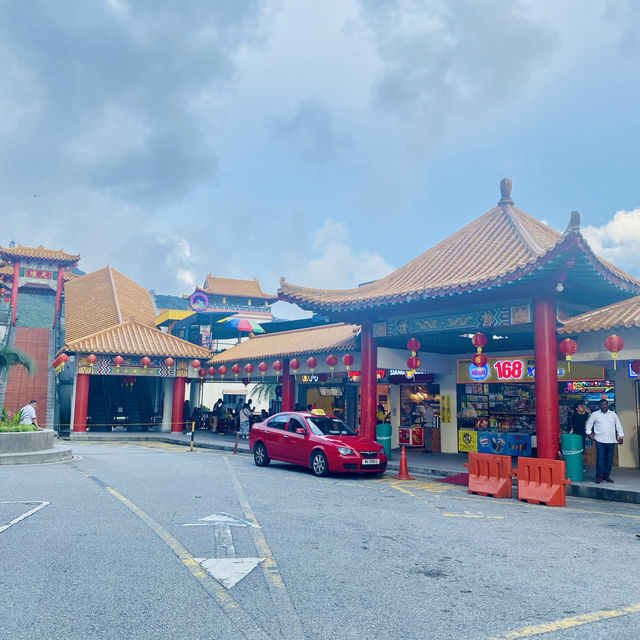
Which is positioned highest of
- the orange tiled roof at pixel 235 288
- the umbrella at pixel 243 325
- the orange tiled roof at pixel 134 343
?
the orange tiled roof at pixel 235 288

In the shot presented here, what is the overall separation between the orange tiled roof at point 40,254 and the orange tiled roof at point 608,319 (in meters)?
35.0

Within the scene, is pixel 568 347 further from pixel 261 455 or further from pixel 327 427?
pixel 261 455

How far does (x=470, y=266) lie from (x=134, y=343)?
1742 centimetres

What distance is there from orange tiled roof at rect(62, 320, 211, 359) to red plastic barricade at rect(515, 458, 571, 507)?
63.0ft

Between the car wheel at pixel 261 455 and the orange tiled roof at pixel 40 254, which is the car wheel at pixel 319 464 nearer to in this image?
the car wheel at pixel 261 455

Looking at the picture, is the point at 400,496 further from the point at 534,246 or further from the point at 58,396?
the point at 58,396

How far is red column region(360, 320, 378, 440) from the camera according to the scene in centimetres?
1634

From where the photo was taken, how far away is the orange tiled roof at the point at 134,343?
24.9 m

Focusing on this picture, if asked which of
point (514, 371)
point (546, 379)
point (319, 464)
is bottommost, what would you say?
point (319, 464)

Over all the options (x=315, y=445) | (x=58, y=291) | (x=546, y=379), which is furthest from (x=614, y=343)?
(x=58, y=291)

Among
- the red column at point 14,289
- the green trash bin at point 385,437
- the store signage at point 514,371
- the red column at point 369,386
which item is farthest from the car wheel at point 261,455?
the red column at point 14,289

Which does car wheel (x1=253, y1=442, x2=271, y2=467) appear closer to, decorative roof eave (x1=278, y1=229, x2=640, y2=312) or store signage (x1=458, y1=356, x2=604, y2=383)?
decorative roof eave (x1=278, y1=229, x2=640, y2=312)

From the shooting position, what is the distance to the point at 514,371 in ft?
55.1

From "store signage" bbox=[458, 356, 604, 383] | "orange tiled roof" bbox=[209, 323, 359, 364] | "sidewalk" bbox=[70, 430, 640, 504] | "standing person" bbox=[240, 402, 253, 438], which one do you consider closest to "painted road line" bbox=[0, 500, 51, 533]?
"sidewalk" bbox=[70, 430, 640, 504]
